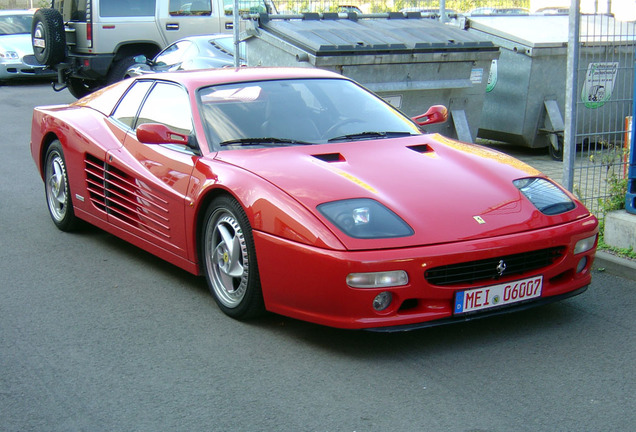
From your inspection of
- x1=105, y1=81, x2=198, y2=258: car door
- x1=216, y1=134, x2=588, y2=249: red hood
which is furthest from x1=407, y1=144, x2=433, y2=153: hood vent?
x1=105, y1=81, x2=198, y2=258: car door

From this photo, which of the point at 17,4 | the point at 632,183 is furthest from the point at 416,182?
the point at 17,4

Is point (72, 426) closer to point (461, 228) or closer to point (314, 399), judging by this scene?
point (314, 399)

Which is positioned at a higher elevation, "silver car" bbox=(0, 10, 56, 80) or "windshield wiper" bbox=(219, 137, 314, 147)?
"windshield wiper" bbox=(219, 137, 314, 147)

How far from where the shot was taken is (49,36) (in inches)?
568

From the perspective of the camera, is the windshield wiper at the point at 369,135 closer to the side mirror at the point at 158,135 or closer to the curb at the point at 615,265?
the side mirror at the point at 158,135

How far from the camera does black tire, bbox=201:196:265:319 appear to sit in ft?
14.4

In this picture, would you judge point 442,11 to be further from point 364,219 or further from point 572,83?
point 364,219

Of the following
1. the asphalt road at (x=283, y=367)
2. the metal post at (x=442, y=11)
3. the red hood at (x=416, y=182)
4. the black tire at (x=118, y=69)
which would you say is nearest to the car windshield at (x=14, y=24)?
the black tire at (x=118, y=69)

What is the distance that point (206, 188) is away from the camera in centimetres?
469

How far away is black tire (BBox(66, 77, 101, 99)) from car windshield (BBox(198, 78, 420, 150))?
11.1 metres

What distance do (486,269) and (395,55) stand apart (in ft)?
16.9

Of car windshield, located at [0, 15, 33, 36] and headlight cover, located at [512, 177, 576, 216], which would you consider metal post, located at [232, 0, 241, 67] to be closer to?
headlight cover, located at [512, 177, 576, 216]

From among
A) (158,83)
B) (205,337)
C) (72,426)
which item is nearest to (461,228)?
(205,337)

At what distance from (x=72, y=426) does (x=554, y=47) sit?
7.71m
